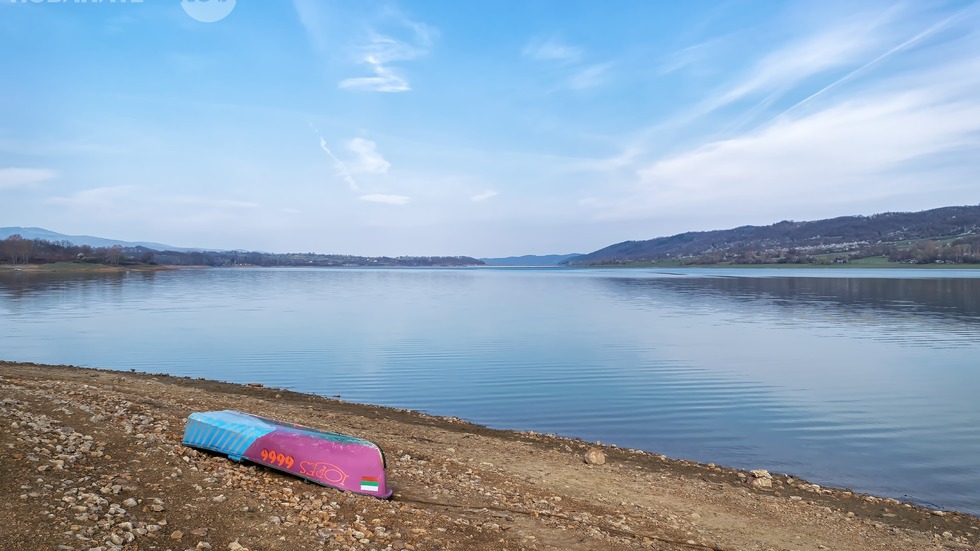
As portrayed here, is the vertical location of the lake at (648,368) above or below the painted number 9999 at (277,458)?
below

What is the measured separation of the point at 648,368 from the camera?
24672mm

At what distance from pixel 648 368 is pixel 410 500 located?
17.9 metres

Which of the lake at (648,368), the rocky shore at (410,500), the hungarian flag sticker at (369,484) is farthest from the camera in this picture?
the lake at (648,368)

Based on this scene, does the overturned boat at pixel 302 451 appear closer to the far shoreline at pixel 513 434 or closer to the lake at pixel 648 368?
the far shoreline at pixel 513 434

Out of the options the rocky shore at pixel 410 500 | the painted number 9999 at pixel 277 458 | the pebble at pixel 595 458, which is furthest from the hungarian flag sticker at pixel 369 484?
the pebble at pixel 595 458

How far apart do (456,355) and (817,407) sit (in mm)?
14463

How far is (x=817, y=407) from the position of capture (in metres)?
→ 18.4

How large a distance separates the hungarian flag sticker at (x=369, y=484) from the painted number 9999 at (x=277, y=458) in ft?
3.33

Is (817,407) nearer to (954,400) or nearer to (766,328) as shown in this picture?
(954,400)

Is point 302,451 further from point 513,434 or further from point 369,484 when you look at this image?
point 513,434

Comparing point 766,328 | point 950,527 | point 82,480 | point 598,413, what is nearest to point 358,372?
point 598,413

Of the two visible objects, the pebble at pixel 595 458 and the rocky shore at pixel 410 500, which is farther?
the pebble at pixel 595 458

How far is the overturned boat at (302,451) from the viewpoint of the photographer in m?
8.15

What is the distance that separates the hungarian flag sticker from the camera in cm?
810
